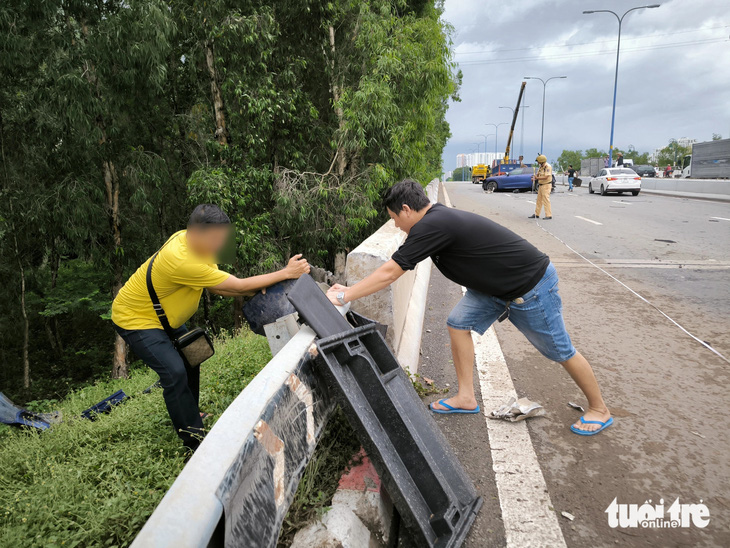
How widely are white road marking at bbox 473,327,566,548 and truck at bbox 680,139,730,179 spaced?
3617 centimetres

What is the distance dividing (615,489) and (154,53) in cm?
1060

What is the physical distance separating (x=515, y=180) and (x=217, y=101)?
24537mm

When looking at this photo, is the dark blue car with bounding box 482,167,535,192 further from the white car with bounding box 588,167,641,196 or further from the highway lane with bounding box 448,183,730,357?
the highway lane with bounding box 448,183,730,357

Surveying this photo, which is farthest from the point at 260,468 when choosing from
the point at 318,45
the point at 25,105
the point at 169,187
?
the point at 169,187

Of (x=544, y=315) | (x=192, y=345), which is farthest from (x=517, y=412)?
(x=192, y=345)

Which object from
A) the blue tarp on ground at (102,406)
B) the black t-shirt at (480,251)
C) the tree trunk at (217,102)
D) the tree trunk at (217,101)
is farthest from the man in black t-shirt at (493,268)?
the tree trunk at (217,101)

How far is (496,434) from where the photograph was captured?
3.37 m

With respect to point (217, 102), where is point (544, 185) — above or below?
below

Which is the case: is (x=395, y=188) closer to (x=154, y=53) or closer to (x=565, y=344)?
(x=565, y=344)

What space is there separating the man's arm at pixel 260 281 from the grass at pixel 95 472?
0.94 m

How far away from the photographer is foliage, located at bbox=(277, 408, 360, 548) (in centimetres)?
218

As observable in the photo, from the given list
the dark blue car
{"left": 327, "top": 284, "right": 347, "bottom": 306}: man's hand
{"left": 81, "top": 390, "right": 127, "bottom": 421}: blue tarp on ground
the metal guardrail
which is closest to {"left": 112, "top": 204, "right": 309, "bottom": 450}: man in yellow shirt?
{"left": 327, "top": 284, "right": 347, "bottom": 306}: man's hand

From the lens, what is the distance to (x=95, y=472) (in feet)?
9.38

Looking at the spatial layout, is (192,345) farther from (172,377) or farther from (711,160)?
(711,160)
